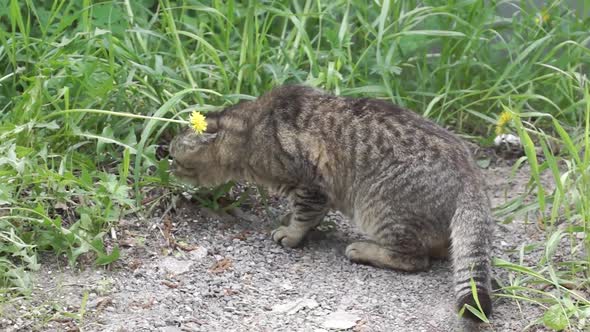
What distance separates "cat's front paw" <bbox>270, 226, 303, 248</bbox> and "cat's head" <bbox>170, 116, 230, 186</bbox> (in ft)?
1.41

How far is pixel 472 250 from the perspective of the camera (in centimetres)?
477

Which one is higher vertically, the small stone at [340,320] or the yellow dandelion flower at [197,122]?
the yellow dandelion flower at [197,122]

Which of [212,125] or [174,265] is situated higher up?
[212,125]

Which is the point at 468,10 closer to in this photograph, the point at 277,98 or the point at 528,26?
the point at 528,26

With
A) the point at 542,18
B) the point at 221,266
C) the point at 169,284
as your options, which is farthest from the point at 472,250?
the point at 542,18

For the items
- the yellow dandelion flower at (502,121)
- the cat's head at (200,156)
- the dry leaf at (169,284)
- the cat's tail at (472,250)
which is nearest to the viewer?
the cat's tail at (472,250)

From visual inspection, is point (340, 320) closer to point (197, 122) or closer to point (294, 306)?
point (294, 306)

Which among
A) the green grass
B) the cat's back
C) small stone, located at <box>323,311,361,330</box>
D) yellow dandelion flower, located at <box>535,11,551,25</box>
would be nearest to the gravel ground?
small stone, located at <box>323,311,361,330</box>

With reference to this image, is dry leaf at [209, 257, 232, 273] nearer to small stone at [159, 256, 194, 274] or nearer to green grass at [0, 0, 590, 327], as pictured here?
small stone at [159, 256, 194, 274]

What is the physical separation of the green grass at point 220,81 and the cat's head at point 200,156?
0.34 feet

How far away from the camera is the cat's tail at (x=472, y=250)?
4551mm

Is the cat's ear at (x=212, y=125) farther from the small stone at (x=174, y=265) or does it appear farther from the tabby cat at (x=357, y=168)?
the small stone at (x=174, y=265)

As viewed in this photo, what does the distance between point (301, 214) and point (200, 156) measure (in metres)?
0.63

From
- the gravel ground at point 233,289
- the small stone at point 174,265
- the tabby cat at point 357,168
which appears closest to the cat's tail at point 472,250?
the tabby cat at point 357,168
